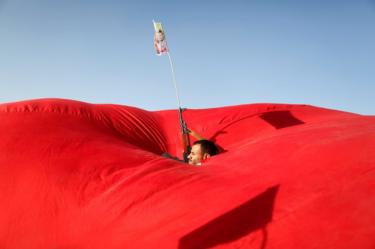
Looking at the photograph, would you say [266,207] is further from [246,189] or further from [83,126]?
[83,126]

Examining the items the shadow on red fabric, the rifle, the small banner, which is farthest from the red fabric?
the small banner

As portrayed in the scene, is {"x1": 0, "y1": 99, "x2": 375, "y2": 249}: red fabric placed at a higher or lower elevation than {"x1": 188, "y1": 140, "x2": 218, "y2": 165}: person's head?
higher

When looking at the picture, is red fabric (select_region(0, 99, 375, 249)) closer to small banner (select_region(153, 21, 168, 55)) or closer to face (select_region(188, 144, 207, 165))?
face (select_region(188, 144, 207, 165))

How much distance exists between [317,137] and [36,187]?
107cm

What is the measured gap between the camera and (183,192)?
1.09 meters

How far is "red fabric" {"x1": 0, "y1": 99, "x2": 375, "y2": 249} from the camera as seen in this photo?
930mm

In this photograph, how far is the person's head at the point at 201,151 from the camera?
192cm

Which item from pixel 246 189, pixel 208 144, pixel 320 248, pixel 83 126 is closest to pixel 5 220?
pixel 83 126

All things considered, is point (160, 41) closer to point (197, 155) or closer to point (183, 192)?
point (197, 155)

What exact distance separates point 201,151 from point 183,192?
2.79 ft

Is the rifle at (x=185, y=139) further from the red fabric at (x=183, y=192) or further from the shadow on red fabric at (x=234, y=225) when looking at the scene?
the shadow on red fabric at (x=234, y=225)

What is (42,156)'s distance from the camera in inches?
50.6

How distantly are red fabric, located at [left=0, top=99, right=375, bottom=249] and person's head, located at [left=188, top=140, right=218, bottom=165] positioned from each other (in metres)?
0.43

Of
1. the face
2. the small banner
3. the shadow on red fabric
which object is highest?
the small banner
